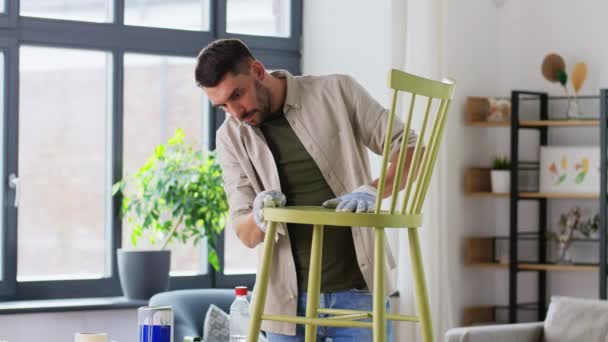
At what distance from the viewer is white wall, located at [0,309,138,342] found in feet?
14.8

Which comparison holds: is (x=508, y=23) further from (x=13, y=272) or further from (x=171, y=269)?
(x=13, y=272)

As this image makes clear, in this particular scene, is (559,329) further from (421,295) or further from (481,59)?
(421,295)

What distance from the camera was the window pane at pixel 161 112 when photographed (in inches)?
200

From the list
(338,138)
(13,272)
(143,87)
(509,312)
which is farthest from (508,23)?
(338,138)

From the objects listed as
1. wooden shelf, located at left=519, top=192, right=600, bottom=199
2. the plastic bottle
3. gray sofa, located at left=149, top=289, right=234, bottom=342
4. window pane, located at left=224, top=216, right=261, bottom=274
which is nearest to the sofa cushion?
wooden shelf, located at left=519, top=192, right=600, bottom=199

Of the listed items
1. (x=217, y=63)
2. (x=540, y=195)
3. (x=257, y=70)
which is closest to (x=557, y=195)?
(x=540, y=195)

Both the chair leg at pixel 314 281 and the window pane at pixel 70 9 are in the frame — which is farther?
the window pane at pixel 70 9

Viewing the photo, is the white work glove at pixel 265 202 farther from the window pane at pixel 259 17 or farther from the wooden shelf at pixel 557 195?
the wooden shelf at pixel 557 195

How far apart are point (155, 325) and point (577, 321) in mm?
2393

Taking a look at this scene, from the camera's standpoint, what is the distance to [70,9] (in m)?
4.93

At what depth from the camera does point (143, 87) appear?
5102 millimetres

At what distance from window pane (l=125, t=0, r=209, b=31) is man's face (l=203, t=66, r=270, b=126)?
266cm

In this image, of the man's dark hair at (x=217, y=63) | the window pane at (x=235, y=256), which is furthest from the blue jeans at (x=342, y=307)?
the window pane at (x=235, y=256)

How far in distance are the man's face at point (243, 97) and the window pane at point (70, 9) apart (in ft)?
8.48
